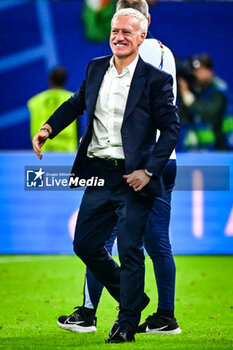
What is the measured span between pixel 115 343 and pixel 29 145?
1035cm

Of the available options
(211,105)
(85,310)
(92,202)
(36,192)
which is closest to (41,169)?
(92,202)

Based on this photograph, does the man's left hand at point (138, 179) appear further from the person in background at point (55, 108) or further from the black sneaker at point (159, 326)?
the person in background at point (55, 108)

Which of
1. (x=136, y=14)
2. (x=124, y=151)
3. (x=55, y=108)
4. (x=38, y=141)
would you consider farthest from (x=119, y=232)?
(x=55, y=108)

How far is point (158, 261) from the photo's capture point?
18.4ft

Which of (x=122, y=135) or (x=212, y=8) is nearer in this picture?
(x=122, y=135)

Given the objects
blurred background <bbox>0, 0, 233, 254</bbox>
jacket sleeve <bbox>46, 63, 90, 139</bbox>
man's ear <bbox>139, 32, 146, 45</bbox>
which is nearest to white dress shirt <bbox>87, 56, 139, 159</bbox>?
man's ear <bbox>139, 32, 146, 45</bbox>

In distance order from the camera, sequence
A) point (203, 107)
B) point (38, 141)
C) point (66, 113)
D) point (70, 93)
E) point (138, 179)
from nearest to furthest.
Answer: point (138, 179)
point (38, 141)
point (66, 113)
point (70, 93)
point (203, 107)

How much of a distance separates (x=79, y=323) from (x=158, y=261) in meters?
0.66

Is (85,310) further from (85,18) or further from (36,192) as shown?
(85,18)

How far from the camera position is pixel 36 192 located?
9352 millimetres

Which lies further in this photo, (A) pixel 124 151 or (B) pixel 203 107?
(B) pixel 203 107

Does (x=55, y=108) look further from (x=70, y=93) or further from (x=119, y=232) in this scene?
(x=119, y=232)

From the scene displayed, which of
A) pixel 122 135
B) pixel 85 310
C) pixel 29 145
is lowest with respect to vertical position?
pixel 29 145
